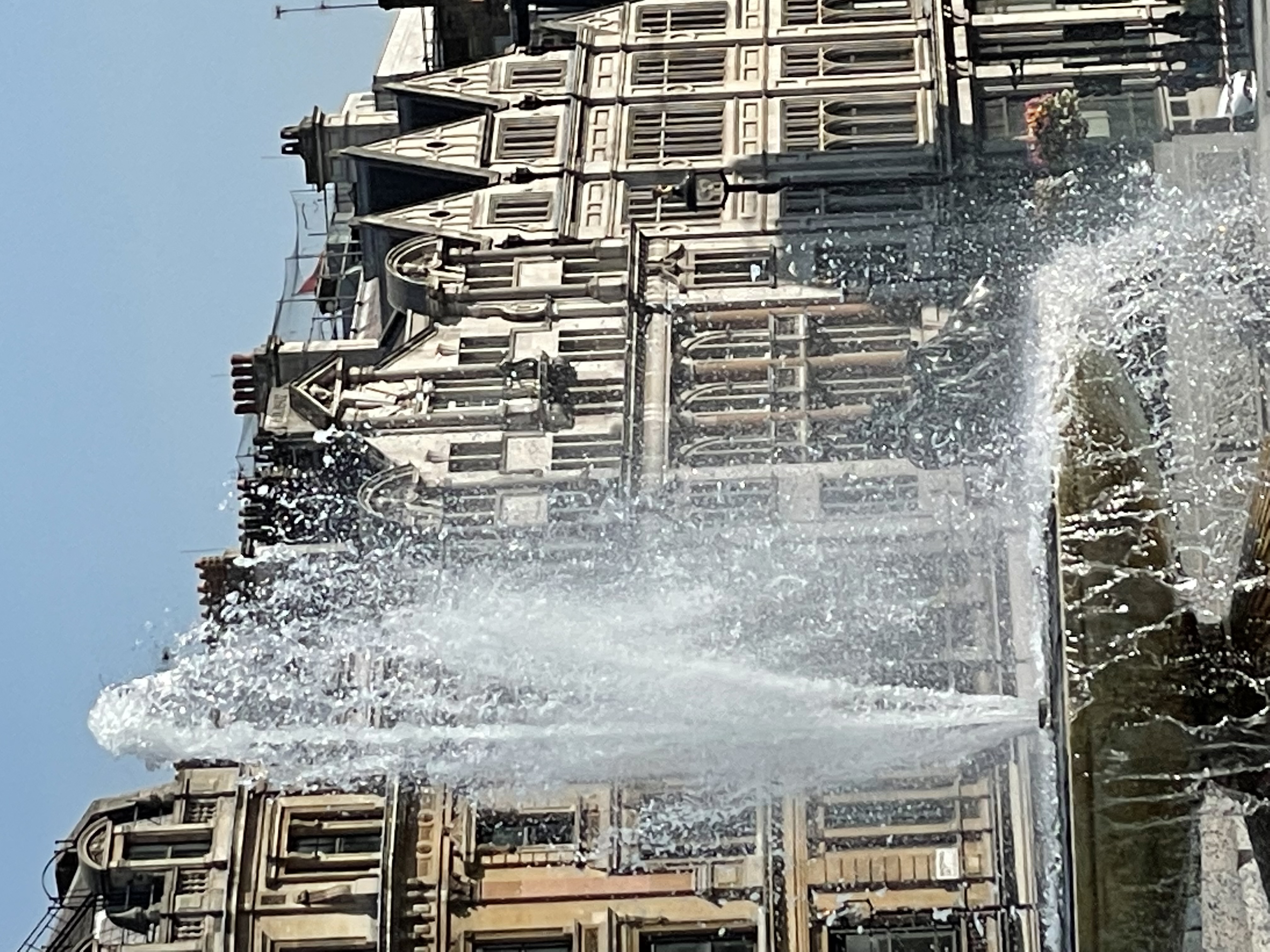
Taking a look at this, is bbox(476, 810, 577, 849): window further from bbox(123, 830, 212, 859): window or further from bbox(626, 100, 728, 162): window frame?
bbox(626, 100, 728, 162): window frame

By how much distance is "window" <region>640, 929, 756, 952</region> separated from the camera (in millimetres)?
26375

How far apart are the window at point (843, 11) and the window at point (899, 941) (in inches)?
696

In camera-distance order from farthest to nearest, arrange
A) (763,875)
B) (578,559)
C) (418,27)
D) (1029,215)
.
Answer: (418,27), (1029,215), (578,559), (763,875)

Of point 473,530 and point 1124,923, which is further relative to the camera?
point 473,530

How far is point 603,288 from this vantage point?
33.1m

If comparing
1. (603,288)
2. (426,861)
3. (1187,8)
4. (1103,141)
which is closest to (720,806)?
(426,861)

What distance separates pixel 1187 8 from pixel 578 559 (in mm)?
15338

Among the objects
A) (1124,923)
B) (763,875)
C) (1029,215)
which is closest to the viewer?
(1124,923)

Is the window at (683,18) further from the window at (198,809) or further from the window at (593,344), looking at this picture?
the window at (198,809)

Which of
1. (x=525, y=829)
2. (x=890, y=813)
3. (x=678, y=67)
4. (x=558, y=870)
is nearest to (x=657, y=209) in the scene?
(x=678, y=67)

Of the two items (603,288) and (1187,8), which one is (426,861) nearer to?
(603,288)

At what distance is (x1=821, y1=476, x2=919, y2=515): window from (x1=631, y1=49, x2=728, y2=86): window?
29.9ft

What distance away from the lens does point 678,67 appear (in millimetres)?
35625

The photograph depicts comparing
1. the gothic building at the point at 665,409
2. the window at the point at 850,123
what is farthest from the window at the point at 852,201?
the window at the point at 850,123
